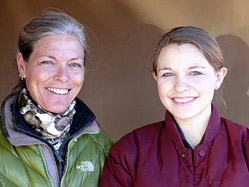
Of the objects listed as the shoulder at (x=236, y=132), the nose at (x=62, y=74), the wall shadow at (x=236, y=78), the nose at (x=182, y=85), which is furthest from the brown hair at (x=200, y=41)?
the wall shadow at (x=236, y=78)

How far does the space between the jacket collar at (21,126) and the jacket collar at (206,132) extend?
39cm

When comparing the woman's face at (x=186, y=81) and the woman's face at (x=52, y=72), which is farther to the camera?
the woman's face at (x=52, y=72)

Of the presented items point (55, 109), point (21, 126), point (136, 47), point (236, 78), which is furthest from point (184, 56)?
point (136, 47)

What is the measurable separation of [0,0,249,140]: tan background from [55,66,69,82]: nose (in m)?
0.76

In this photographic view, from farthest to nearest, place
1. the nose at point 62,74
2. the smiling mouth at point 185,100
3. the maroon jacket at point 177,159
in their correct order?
1. the nose at point 62,74
2. the smiling mouth at point 185,100
3. the maroon jacket at point 177,159

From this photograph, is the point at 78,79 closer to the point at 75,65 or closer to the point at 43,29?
the point at 75,65

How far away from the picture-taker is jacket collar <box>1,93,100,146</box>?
203 cm

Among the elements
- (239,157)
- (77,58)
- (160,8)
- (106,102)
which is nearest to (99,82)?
(106,102)

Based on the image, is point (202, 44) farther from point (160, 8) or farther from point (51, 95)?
point (160, 8)

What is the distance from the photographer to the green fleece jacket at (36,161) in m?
1.99

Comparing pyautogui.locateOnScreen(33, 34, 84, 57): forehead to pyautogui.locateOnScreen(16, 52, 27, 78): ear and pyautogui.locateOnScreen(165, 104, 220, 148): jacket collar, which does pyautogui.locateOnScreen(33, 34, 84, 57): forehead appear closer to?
pyautogui.locateOnScreen(16, 52, 27, 78): ear

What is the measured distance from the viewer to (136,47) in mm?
3273

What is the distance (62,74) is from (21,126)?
1.11 ft

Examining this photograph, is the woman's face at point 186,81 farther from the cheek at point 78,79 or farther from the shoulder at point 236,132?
the cheek at point 78,79
